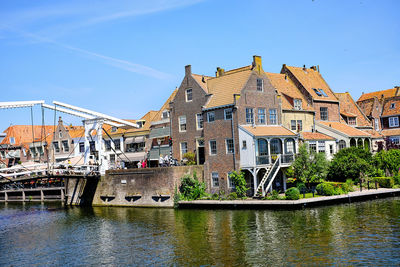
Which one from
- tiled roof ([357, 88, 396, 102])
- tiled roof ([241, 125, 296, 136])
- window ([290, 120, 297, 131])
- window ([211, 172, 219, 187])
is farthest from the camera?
tiled roof ([357, 88, 396, 102])

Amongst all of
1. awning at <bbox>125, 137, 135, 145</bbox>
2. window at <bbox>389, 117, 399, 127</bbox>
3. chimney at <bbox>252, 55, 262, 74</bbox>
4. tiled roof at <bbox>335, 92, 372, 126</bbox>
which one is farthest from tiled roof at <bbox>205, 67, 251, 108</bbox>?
window at <bbox>389, 117, 399, 127</bbox>

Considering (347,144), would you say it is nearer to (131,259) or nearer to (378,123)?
(378,123)

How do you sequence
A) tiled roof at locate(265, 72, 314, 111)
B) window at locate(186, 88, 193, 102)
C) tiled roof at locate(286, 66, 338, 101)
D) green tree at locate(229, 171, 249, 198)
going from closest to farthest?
green tree at locate(229, 171, 249, 198) < window at locate(186, 88, 193, 102) < tiled roof at locate(265, 72, 314, 111) < tiled roof at locate(286, 66, 338, 101)

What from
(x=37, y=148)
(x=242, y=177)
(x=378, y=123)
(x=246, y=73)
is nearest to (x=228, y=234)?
(x=242, y=177)

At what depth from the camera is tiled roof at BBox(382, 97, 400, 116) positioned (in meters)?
66.5

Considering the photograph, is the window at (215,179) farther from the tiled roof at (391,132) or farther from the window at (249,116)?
the tiled roof at (391,132)

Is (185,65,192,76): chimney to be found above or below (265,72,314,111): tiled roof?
above

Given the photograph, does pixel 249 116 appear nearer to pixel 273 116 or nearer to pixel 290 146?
pixel 273 116

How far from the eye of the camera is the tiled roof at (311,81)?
5675 cm

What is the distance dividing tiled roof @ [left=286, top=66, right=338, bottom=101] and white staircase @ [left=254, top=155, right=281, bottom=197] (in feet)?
52.0

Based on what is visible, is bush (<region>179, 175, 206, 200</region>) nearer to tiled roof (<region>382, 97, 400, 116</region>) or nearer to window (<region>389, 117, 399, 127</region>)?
window (<region>389, 117, 399, 127</region>)

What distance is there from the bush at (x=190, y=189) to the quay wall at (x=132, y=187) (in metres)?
0.74

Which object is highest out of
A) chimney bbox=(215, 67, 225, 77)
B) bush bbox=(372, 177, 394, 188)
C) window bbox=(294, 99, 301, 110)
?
chimney bbox=(215, 67, 225, 77)

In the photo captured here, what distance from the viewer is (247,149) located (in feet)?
141
